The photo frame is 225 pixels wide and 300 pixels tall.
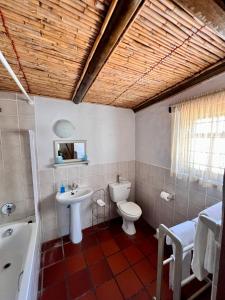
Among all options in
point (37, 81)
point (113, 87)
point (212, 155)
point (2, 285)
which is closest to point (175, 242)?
point (212, 155)

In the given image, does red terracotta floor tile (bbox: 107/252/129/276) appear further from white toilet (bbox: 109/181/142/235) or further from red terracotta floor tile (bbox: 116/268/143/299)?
white toilet (bbox: 109/181/142/235)

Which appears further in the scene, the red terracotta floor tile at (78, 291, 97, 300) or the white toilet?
the white toilet

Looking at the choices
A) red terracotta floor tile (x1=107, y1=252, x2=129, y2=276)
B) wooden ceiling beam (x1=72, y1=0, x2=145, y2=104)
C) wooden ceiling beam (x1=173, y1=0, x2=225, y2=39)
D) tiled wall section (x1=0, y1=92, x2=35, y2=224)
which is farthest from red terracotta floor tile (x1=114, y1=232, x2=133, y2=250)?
wooden ceiling beam (x1=173, y1=0, x2=225, y2=39)

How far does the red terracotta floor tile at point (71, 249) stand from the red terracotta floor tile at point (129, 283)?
70 centimetres

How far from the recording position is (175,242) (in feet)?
3.02

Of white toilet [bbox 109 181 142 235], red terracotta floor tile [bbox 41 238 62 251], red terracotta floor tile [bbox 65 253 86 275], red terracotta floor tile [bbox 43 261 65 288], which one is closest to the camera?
red terracotta floor tile [bbox 43 261 65 288]

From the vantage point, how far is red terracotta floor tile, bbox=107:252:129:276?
1730 millimetres

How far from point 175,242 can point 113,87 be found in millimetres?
1711

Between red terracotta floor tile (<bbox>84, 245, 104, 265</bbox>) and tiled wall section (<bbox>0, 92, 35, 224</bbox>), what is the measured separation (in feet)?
3.25

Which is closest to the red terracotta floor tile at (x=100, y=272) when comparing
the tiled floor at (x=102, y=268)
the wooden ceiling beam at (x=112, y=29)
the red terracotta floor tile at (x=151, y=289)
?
the tiled floor at (x=102, y=268)

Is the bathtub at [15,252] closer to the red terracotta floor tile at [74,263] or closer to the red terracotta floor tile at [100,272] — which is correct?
the red terracotta floor tile at [74,263]

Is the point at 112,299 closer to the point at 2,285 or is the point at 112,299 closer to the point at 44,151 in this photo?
the point at 2,285

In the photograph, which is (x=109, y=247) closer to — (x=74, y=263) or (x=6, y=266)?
(x=74, y=263)

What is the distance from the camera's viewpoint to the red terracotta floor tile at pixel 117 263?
1.73 meters
